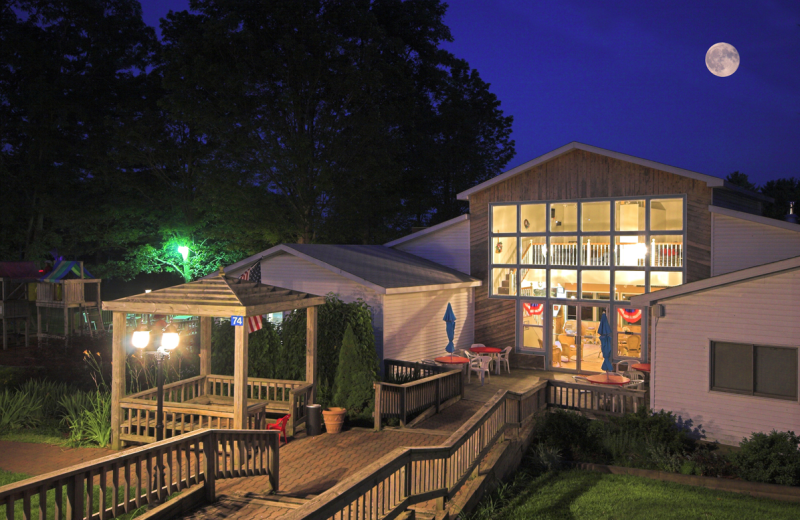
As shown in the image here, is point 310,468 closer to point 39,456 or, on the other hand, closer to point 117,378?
point 117,378

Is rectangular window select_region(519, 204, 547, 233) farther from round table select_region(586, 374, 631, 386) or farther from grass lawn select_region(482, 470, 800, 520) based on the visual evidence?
grass lawn select_region(482, 470, 800, 520)

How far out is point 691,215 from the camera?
1588 centimetres

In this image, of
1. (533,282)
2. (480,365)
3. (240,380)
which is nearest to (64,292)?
(240,380)

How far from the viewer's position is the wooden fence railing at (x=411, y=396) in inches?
458

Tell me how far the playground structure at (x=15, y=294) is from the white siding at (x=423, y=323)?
47.9 ft

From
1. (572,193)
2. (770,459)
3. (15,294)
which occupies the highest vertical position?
(572,193)

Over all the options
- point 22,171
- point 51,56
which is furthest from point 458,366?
point 51,56

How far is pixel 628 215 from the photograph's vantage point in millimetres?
17094

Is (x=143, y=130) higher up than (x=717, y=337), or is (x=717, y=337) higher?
(x=143, y=130)

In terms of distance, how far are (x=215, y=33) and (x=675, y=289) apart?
21.8 metres

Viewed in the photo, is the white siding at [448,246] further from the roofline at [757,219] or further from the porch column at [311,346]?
the porch column at [311,346]

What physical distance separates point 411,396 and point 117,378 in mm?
5631

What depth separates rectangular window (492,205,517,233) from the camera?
62.1 feet

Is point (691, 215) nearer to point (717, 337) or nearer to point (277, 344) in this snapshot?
point (717, 337)
